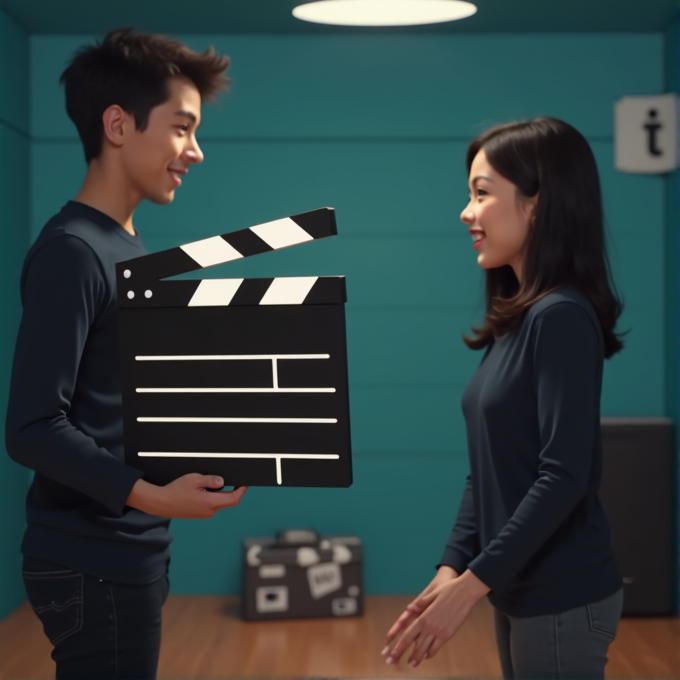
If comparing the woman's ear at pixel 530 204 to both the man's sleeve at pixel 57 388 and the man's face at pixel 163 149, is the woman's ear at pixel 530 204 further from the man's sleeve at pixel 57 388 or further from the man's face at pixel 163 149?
the man's sleeve at pixel 57 388

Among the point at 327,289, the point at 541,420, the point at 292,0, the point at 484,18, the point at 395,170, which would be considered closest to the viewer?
the point at 327,289

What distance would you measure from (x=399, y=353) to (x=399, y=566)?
1.01 metres

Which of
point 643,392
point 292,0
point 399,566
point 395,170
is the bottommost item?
point 399,566

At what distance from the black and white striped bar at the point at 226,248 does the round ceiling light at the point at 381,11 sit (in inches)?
41.8

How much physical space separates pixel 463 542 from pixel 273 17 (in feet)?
9.81

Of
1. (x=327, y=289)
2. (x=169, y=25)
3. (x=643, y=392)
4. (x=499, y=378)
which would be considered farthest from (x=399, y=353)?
(x=327, y=289)

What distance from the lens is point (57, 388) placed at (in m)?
1.38

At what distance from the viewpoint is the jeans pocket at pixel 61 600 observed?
1.48 metres

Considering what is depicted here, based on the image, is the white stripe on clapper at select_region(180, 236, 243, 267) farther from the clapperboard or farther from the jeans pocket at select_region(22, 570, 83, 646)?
the jeans pocket at select_region(22, 570, 83, 646)

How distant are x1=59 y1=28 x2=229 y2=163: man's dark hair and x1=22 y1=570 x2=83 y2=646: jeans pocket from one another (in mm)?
741

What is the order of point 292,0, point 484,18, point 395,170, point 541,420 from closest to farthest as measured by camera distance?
1. point 541,420
2. point 292,0
3. point 484,18
4. point 395,170

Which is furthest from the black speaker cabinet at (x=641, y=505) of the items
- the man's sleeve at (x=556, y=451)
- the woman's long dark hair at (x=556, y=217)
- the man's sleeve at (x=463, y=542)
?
the man's sleeve at (x=556, y=451)

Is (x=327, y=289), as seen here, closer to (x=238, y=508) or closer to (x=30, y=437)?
(x=30, y=437)

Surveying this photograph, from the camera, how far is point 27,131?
4.24m
